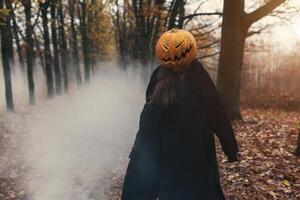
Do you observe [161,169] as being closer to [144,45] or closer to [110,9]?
[144,45]

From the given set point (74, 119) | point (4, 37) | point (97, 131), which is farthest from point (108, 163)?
point (4, 37)

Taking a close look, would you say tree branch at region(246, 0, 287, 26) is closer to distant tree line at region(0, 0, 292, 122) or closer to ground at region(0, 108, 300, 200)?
distant tree line at region(0, 0, 292, 122)

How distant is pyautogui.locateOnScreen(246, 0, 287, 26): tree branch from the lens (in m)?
12.1

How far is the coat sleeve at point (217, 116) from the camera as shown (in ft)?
11.4

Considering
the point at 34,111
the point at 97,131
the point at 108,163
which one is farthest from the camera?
the point at 34,111

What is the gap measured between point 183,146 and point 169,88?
1.79 feet

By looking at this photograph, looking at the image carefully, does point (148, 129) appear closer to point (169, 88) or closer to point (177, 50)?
point (169, 88)

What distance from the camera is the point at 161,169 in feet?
12.1

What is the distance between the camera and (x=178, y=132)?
11.5ft

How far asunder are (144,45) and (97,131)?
15262 mm

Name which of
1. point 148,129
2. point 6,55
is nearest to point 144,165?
point 148,129

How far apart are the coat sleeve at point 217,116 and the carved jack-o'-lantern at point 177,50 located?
6.4 inches

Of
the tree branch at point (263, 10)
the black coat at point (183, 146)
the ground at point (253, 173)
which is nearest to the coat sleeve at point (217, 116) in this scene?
the black coat at point (183, 146)

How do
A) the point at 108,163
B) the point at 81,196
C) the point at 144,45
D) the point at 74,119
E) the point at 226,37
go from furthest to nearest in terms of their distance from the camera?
the point at 144,45 < the point at 74,119 < the point at 226,37 < the point at 108,163 < the point at 81,196
